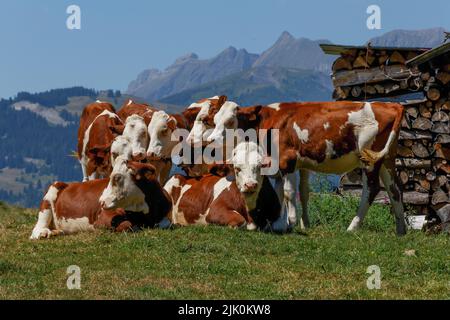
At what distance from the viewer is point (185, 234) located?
47.5 ft

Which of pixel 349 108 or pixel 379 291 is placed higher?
pixel 349 108

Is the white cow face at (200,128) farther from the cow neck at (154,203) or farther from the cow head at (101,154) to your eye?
the cow neck at (154,203)

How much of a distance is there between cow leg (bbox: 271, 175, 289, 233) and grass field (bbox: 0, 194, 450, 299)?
0.30m

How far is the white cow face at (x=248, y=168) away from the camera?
15052 mm

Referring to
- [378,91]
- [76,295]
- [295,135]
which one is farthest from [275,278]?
[378,91]

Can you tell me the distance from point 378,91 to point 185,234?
32.8 feet

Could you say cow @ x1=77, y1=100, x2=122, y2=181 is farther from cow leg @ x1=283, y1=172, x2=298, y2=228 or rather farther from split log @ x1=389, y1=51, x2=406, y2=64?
split log @ x1=389, y1=51, x2=406, y2=64

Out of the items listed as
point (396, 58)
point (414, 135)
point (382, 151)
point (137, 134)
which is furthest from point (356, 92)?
point (137, 134)

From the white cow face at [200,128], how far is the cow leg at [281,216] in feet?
7.98

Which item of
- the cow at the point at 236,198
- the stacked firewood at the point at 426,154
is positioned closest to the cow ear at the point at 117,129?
the cow at the point at 236,198

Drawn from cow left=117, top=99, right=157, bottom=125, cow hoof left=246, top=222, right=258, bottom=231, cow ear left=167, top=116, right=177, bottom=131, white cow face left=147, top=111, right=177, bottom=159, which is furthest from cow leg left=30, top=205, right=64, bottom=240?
cow left=117, top=99, right=157, bottom=125

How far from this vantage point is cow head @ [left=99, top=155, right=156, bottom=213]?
49.4 feet
